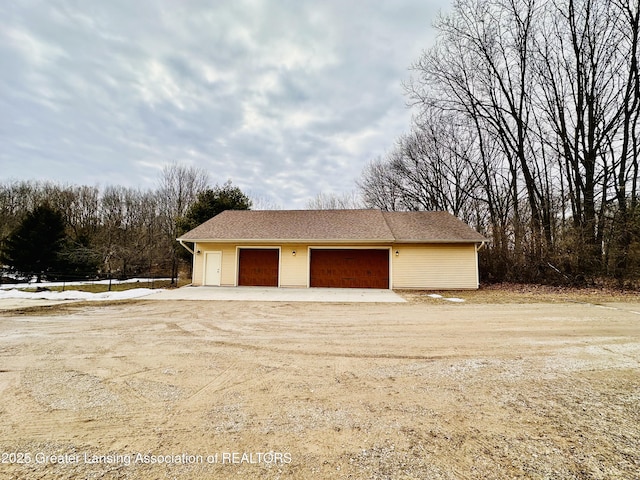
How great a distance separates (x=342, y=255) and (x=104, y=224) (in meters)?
21.5

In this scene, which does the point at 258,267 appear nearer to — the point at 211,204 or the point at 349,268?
the point at 349,268

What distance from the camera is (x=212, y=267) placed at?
14.4 m

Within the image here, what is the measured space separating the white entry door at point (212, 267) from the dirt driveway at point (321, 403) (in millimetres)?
8931

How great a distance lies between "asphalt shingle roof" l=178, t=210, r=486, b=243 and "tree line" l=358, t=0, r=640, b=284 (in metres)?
3.00

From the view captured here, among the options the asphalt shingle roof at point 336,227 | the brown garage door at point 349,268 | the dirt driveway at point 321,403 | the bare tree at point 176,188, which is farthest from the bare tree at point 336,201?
the dirt driveway at point 321,403

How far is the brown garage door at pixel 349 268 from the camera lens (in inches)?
543

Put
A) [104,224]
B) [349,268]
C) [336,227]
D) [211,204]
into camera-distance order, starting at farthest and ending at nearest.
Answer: [104,224] → [211,204] → [336,227] → [349,268]

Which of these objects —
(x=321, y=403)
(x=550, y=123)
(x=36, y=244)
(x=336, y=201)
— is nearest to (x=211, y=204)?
(x=36, y=244)

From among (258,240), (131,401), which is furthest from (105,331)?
(258,240)

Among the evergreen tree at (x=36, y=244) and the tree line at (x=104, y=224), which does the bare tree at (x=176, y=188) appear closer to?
the tree line at (x=104, y=224)

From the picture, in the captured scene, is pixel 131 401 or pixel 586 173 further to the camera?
pixel 586 173

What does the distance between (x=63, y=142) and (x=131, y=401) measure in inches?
849

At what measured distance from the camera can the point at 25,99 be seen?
39.7ft

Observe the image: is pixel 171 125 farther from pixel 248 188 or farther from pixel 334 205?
pixel 334 205
